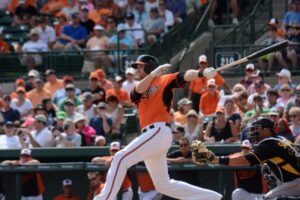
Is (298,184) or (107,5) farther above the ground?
(107,5)

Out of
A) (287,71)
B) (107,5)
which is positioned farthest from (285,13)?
(107,5)

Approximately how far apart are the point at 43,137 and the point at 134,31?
4225 millimetres

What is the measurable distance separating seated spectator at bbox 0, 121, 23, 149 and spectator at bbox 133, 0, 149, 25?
16.5 feet

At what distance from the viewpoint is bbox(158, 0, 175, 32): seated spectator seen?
758 inches

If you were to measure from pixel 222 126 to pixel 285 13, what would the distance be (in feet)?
15.6

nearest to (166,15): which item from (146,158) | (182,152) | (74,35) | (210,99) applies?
(74,35)

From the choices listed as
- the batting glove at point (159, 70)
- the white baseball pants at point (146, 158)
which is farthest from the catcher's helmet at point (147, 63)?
the white baseball pants at point (146, 158)

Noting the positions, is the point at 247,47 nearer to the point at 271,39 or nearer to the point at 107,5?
the point at 271,39

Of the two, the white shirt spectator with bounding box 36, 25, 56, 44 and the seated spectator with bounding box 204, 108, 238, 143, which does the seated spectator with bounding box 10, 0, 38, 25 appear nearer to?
the white shirt spectator with bounding box 36, 25, 56, 44

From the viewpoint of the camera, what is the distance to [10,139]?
15.3 meters

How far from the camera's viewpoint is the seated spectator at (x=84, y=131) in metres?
15.2

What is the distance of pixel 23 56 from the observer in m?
19.1

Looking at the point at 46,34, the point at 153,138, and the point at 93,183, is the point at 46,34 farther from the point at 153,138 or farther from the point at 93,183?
the point at 153,138

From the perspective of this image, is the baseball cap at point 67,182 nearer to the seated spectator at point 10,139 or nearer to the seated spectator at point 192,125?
the seated spectator at point 192,125
